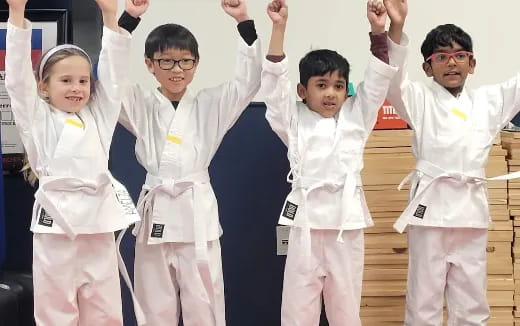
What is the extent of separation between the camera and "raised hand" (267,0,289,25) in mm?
2146

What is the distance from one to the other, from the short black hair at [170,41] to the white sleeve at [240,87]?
0.51 feet

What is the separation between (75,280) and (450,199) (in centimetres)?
124

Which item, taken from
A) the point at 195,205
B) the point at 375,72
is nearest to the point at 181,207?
the point at 195,205

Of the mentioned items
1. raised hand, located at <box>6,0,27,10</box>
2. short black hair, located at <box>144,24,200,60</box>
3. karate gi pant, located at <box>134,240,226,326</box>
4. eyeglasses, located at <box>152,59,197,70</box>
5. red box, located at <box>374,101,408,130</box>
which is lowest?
karate gi pant, located at <box>134,240,226,326</box>

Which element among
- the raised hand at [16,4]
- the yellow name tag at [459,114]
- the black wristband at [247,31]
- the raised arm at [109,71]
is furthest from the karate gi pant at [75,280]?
the yellow name tag at [459,114]

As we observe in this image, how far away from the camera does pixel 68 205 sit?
6.46 feet

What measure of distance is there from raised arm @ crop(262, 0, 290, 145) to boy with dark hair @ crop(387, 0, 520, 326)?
0.37 meters

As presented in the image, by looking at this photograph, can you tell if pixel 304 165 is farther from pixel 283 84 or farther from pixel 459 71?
pixel 459 71

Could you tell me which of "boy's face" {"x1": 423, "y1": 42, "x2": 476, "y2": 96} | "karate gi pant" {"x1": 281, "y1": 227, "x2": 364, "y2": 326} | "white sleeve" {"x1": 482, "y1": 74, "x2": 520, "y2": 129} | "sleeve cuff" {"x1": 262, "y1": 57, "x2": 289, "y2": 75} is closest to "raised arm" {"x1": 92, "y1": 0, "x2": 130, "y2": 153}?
"sleeve cuff" {"x1": 262, "y1": 57, "x2": 289, "y2": 75}

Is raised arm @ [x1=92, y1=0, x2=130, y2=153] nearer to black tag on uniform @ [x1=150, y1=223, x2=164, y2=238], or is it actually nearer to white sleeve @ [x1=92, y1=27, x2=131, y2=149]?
white sleeve @ [x1=92, y1=27, x2=131, y2=149]

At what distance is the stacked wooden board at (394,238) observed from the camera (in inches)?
97.3

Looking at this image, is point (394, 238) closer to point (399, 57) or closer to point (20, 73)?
point (399, 57)

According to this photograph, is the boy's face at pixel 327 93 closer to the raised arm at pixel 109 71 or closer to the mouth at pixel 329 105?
the mouth at pixel 329 105

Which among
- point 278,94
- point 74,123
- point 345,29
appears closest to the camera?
point 74,123
